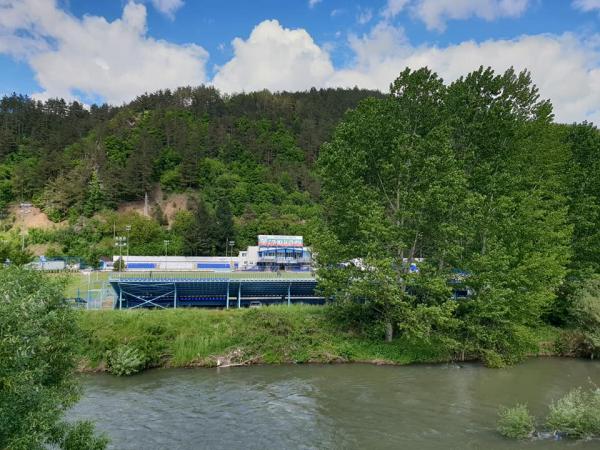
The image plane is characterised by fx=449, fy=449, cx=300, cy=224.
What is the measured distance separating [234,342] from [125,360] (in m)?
6.96

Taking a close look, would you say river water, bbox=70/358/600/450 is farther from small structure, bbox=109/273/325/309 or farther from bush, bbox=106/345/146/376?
small structure, bbox=109/273/325/309

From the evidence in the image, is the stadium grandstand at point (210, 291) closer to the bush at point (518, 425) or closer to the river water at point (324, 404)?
the river water at point (324, 404)

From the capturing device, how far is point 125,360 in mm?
26328

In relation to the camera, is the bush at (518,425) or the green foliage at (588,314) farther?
the green foliage at (588,314)

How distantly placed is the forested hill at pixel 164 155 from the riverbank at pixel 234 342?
55726mm

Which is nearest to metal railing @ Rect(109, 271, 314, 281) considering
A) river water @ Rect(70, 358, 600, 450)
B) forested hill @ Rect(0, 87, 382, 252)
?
river water @ Rect(70, 358, 600, 450)

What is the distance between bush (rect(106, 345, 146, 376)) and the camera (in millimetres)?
26234

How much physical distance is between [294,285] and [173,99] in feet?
463

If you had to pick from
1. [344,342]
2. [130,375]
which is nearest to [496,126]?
[344,342]

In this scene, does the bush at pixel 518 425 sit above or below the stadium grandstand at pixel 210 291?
below

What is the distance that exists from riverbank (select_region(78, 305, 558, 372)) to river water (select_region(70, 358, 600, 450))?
3.28 ft

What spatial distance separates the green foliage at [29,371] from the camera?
28.5ft

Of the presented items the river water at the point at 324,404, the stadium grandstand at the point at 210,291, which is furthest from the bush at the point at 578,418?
the stadium grandstand at the point at 210,291

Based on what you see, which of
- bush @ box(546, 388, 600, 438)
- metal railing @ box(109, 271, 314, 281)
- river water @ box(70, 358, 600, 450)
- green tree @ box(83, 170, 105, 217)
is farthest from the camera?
green tree @ box(83, 170, 105, 217)
